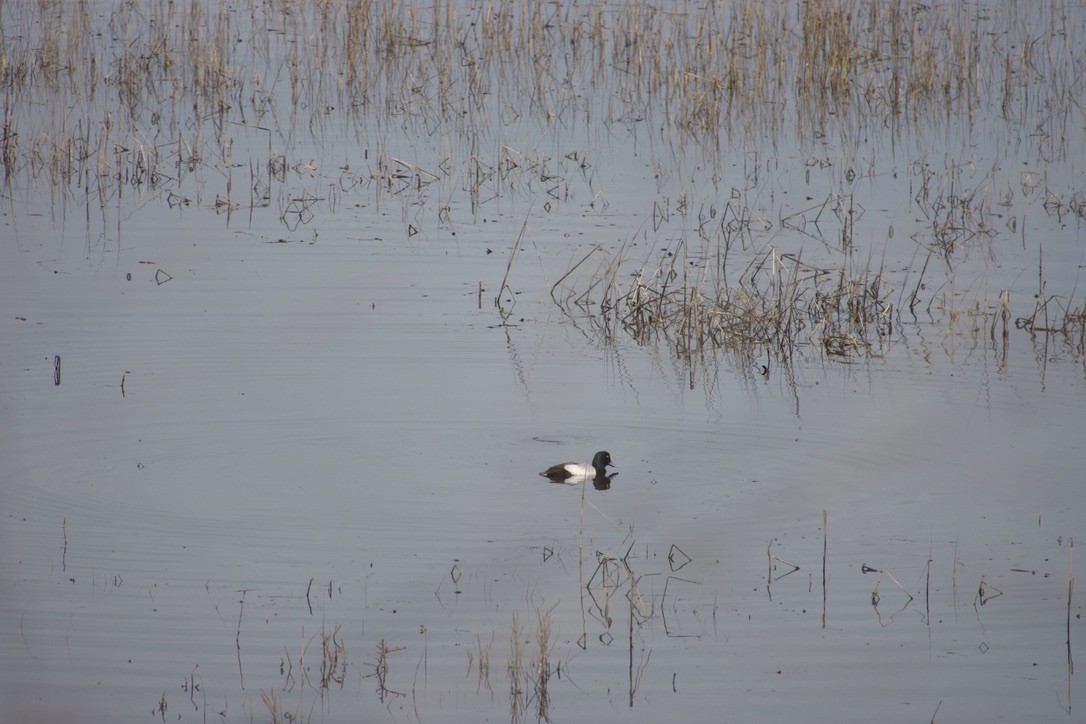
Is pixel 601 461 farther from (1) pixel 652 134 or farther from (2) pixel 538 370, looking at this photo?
(1) pixel 652 134

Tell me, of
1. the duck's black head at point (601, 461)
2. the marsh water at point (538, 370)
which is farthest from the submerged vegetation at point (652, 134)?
the duck's black head at point (601, 461)

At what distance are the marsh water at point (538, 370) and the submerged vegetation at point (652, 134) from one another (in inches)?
2.3

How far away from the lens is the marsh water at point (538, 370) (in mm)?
4824

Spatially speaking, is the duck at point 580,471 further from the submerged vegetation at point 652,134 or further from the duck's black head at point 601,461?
the submerged vegetation at point 652,134

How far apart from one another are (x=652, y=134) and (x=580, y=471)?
24.3 ft

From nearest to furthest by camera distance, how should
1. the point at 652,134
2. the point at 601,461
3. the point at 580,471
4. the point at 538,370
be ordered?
the point at 580,471
the point at 601,461
the point at 538,370
the point at 652,134

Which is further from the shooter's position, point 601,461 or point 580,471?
point 601,461

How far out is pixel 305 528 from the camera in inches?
231

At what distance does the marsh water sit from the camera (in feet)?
15.8

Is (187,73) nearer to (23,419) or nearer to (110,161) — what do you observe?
(110,161)

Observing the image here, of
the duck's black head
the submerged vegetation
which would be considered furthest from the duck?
the submerged vegetation

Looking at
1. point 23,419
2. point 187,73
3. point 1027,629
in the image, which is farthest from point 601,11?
point 1027,629

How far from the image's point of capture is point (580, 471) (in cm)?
641

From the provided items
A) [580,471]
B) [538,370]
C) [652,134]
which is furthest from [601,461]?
[652,134]
